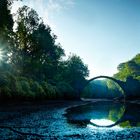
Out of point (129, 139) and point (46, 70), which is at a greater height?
point (46, 70)

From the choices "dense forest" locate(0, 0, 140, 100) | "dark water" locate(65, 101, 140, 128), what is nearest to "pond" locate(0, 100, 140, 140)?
"dark water" locate(65, 101, 140, 128)

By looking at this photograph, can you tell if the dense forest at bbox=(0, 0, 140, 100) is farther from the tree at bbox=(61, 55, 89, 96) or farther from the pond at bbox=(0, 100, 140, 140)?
the pond at bbox=(0, 100, 140, 140)

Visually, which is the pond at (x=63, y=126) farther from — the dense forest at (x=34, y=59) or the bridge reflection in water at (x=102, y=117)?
the dense forest at (x=34, y=59)

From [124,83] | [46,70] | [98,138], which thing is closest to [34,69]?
[46,70]

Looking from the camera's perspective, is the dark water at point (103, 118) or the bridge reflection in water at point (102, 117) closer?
the dark water at point (103, 118)

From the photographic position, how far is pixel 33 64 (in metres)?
55.6

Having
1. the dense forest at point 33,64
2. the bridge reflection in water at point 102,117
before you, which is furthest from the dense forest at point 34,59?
the bridge reflection in water at point 102,117

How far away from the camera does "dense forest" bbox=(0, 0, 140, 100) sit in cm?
3316

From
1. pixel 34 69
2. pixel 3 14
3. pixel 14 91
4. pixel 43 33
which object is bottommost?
pixel 14 91

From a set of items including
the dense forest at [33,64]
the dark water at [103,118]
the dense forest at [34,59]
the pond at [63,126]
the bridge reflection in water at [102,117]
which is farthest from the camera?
the dense forest at [34,59]

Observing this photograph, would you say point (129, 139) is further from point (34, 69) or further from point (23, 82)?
point (34, 69)

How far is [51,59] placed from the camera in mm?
68125

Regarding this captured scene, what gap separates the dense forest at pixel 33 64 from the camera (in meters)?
33.2

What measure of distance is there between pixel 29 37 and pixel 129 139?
168 ft
